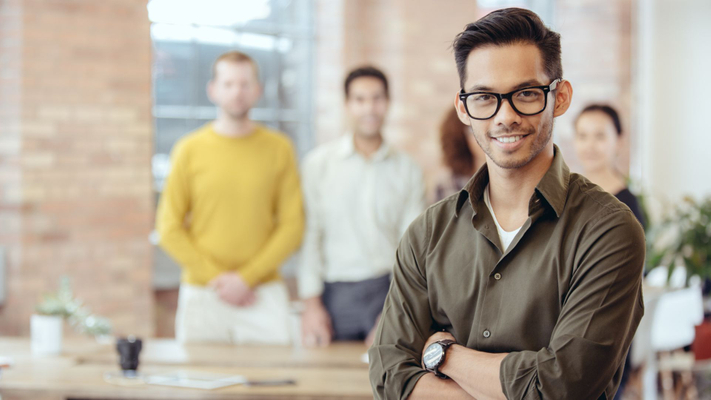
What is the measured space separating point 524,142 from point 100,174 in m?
3.63

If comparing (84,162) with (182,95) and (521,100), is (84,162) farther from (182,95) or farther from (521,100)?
(521,100)

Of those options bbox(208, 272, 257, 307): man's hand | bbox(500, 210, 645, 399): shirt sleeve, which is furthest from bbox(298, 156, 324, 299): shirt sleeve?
bbox(500, 210, 645, 399): shirt sleeve

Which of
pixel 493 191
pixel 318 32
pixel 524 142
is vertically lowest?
pixel 493 191

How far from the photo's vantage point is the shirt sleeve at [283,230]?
346 cm

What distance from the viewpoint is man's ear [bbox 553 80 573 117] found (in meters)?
1.61

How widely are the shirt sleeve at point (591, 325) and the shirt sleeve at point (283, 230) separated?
2.03 meters

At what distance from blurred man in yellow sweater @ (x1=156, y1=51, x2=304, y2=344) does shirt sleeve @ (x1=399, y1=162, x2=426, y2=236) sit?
1.56 feet

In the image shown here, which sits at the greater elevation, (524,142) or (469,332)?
(524,142)

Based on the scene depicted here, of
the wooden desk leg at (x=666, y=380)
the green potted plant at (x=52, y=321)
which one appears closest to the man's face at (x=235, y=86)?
the green potted plant at (x=52, y=321)

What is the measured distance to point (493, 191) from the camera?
5.60 ft

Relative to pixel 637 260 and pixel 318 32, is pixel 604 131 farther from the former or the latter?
pixel 318 32

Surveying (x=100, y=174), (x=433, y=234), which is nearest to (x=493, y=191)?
(x=433, y=234)

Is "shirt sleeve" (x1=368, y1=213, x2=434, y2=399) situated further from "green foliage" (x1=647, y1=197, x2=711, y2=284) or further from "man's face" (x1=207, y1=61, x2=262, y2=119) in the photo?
"green foliage" (x1=647, y1=197, x2=711, y2=284)

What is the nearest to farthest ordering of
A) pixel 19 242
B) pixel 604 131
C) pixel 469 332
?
pixel 469 332
pixel 604 131
pixel 19 242
